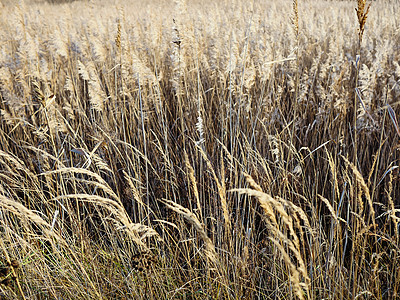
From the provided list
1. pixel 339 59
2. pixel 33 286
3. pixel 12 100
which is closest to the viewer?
pixel 33 286

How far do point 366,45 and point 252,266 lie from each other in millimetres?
2640

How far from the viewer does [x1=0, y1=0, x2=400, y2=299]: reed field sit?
1.33 meters

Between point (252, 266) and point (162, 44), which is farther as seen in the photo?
point (162, 44)

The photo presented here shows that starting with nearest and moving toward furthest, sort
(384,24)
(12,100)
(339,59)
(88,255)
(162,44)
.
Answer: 1. (88,255)
2. (12,100)
3. (339,59)
4. (162,44)
5. (384,24)

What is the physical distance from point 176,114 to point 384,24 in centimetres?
315

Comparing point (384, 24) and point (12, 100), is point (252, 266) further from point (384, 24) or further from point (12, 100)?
point (384, 24)

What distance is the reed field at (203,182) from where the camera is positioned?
4.36 ft

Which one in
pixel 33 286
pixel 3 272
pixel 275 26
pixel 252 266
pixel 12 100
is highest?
pixel 275 26

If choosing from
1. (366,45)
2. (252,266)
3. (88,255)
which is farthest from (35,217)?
(366,45)

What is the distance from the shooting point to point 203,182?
6.20 ft

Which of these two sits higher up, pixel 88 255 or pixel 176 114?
pixel 176 114

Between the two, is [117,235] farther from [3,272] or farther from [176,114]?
[176,114]

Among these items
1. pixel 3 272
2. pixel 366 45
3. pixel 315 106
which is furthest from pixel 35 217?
pixel 366 45

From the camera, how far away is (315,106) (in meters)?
2.72
